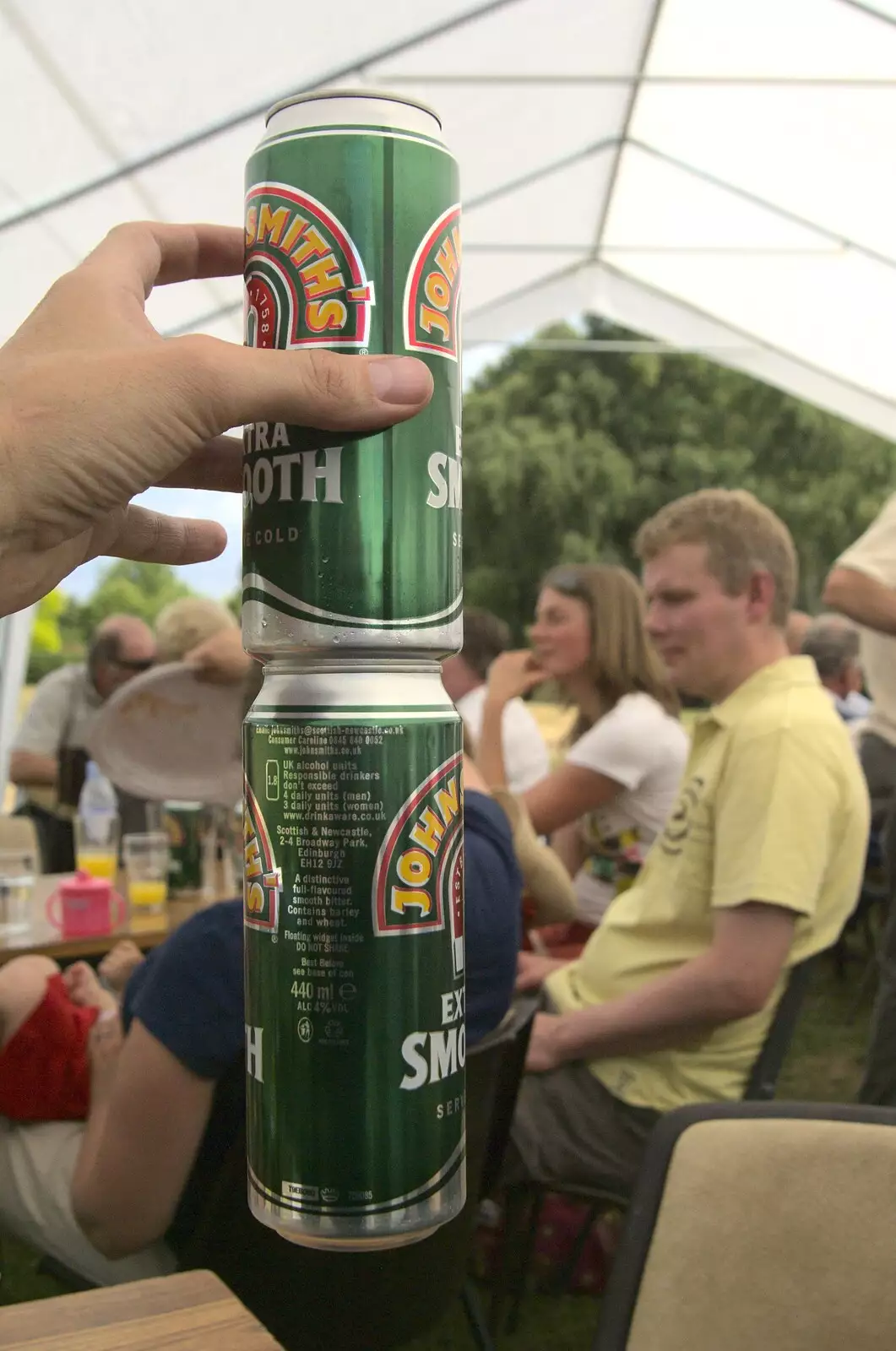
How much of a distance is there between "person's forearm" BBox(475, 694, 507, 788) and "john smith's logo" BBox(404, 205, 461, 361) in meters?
2.53

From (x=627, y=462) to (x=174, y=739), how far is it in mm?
15262

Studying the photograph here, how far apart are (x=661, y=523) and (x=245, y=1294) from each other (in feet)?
4.91

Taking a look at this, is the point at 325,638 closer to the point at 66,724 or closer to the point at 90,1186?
the point at 90,1186

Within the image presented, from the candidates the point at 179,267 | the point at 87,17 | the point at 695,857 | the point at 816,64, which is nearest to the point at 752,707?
the point at 695,857

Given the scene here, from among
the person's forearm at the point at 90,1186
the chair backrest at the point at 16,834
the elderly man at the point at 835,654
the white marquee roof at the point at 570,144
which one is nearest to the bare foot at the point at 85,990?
the person's forearm at the point at 90,1186

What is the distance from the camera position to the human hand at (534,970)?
2.43 metres

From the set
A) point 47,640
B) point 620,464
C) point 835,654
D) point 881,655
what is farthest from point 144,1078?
point 620,464

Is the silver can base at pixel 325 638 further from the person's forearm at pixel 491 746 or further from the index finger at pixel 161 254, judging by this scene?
the person's forearm at pixel 491 746

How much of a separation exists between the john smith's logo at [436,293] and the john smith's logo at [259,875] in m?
0.25

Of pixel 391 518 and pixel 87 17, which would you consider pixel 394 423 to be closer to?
pixel 391 518

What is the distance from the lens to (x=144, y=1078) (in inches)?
56.9

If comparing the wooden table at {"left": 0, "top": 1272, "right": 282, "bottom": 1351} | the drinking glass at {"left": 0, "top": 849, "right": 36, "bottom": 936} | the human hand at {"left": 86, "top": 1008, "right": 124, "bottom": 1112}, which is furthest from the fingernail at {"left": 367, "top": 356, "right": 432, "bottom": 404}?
the drinking glass at {"left": 0, "top": 849, "right": 36, "bottom": 936}

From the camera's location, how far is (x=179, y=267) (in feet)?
2.54

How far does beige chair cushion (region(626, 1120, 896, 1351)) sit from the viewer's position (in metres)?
1.08
